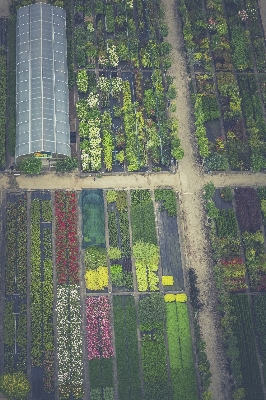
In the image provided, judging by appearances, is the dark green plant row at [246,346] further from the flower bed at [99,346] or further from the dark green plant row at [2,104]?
the dark green plant row at [2,104]

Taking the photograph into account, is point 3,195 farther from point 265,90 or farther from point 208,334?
point 265,90

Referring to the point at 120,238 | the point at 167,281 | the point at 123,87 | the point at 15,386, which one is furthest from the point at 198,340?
the point at 123,87

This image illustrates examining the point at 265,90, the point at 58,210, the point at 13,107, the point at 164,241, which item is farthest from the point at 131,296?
the point at 265,90

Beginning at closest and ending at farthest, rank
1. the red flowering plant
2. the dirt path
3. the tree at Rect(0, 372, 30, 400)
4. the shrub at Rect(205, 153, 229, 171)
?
the tree at Rect(0, 372, 30, 400) → the red flowering plant → the shrub at Rect(205, 153, 229, 171) → the dirt path

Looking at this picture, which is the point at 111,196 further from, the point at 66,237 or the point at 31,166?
the point at 31,166

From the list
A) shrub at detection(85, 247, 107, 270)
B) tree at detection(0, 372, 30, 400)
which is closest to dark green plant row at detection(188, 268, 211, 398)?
shrub at detection(85, 247, 107, 270)

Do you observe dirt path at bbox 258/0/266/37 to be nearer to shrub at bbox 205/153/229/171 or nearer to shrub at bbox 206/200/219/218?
shrub at bbox 205/153/229/171
